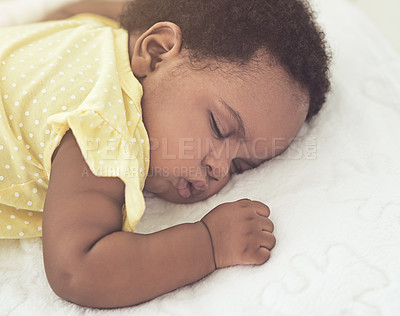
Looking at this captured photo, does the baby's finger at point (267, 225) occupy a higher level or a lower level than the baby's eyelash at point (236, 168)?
higher

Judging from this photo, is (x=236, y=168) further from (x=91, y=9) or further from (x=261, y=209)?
(x=91, y=9)

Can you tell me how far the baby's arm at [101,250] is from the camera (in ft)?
2.22

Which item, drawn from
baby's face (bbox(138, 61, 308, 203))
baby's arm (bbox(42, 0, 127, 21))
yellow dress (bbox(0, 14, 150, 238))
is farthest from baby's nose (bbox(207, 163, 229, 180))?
baby's arm (bbox(42, 0, 127, 21))

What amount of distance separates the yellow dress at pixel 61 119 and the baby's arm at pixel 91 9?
450 millimetres

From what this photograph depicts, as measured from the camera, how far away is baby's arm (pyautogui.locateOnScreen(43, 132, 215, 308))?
68cm

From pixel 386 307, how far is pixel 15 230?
23.8 inches

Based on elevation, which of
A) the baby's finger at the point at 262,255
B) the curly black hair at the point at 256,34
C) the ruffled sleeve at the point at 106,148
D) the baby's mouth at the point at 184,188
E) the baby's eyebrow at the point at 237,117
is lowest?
the baby's mouth at the point at 184,188

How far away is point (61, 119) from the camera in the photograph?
0.71m

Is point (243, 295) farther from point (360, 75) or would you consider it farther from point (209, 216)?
point (360, 75)

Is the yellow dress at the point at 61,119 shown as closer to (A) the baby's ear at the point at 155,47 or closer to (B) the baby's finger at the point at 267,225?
(A) the baby's ear at the point at 155,47

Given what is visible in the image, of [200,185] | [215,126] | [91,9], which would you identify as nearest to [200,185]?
[200,185]

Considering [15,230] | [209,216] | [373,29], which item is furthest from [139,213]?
[373,29]

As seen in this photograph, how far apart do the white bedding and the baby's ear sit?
26cm

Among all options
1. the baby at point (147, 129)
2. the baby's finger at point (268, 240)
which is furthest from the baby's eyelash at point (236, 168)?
the baby's finger at point (268, 240)
